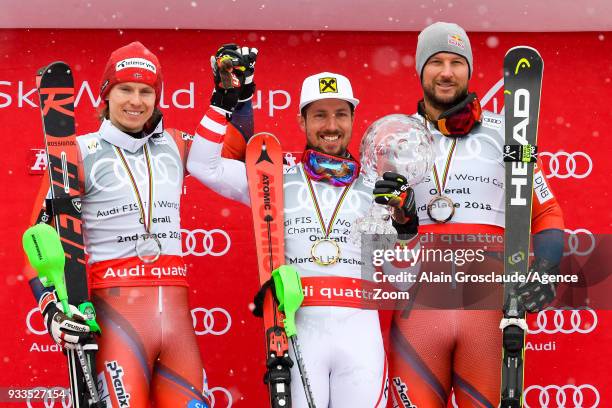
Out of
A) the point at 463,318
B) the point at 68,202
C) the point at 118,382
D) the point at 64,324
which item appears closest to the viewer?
the point at 64,324

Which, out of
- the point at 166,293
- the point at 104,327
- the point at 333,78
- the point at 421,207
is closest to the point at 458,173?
the point at 421,207

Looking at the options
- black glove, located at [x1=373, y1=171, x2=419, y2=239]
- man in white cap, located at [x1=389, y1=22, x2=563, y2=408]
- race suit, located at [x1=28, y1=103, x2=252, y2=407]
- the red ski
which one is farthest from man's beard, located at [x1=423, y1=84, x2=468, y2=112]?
race suit, located at [x1=28, y1=103, x2=252, y2=407]

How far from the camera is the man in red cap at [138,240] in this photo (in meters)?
4.03

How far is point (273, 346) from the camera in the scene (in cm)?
410

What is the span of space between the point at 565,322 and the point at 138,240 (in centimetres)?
254

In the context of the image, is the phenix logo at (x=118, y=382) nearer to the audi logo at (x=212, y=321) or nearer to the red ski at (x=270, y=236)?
the red ski at (x=270, y=236)

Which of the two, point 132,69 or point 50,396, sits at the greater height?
point 132,69

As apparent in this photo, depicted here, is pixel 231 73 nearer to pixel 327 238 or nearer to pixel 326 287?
pixel 327 238

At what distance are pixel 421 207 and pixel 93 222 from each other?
1461mm

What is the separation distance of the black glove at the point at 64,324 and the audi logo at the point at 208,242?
4.74ft

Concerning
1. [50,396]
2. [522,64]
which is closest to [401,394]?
[522,64]

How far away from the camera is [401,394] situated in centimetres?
419

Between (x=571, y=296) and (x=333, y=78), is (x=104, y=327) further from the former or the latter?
(x=571, y=296)

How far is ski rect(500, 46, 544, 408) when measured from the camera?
13.3ft
